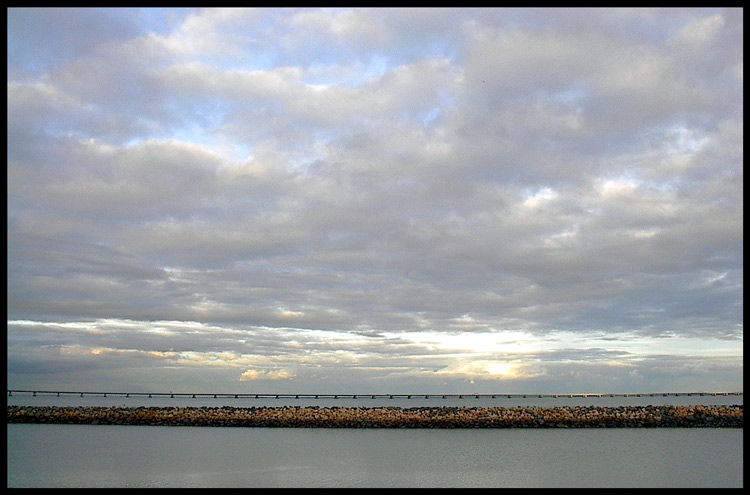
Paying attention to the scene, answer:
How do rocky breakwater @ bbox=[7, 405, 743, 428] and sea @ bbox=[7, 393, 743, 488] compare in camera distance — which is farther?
rocky breakwater @ bbox=[7, 405, 743, 428]

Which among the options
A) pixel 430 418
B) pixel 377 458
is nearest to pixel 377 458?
pixel 377 458

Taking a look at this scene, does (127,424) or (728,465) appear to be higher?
(728,465)

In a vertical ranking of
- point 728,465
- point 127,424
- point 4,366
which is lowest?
point 127,424

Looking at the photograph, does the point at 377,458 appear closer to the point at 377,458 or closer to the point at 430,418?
the point at 377,458

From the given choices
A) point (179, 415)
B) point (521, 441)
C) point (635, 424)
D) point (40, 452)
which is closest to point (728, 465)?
point (521, 441)

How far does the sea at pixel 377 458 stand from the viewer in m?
23.3

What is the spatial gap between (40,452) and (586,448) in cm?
2796

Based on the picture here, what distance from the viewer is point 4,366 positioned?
991 cm

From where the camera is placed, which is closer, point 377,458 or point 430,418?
point 377,458

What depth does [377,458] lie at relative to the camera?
96.5 ft

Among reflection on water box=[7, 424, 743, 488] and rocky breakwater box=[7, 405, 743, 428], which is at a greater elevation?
reflection on water box=[7, 424, 743, 488]

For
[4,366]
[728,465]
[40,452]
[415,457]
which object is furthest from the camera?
[40,452]

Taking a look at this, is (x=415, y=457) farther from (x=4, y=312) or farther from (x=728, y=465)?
(x=4, y=312)

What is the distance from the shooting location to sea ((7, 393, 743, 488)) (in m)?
23.3
